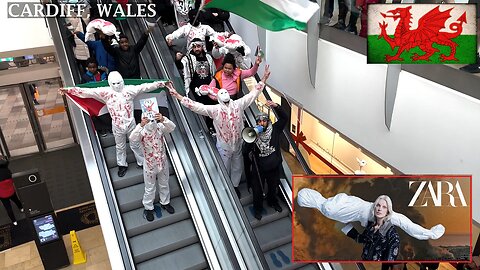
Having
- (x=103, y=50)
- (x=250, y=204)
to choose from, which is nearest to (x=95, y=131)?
(x=103, y=50)

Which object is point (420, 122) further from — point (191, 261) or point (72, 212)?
point (72, 212)

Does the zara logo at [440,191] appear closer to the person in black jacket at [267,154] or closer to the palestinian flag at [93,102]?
the person in black jacket at [267,154]

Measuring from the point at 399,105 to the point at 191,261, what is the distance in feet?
12.9

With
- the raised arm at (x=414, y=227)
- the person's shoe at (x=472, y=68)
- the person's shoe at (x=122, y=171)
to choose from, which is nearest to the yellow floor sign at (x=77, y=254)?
the person's shoe at (x=122, y=171)

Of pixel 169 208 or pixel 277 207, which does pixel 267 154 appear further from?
pixel 169 208

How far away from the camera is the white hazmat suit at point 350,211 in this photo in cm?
289

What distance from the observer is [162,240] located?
17.4ft

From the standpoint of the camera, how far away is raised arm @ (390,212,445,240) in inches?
113

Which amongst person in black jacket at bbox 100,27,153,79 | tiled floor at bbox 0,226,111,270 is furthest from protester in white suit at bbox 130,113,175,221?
tiled floor at bbox 0,226,111,270

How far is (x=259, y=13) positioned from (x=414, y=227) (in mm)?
4168

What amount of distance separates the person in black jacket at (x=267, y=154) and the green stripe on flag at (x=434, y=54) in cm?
141

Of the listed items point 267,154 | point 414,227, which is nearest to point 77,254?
point 267,154

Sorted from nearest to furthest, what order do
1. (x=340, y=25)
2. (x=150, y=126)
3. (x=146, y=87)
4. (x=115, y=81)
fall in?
(x=150, y=126) < (x=115, y=81) < (x=146, y=87) < (x=340, y=25)

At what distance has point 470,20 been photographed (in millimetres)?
3639
